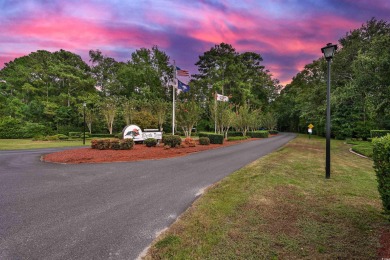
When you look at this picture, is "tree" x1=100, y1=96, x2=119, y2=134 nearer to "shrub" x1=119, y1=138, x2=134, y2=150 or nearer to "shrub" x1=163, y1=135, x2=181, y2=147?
"shrub" x1=119, y1=138, x2=134, y2=150

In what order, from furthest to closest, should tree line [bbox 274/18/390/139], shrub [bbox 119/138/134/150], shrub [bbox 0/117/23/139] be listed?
shrub [bbox 0/117/23/139] → shrub [bbox 119/138/134/150] → tree line [bbox 274/18/390/139]

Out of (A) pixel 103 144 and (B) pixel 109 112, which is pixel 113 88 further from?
(A) pixel 103 144

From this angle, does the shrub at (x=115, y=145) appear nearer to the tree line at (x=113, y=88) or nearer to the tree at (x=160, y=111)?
the tree line at (x=113, y=88)

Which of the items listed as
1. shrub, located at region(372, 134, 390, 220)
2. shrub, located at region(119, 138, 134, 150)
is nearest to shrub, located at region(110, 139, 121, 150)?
A: shrub, located at region(119, 138, 134, 150)

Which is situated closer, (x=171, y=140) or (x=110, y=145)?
(x=110, y=145)

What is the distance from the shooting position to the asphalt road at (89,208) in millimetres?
3307

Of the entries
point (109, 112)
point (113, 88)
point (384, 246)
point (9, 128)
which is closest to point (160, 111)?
point (109, 112)

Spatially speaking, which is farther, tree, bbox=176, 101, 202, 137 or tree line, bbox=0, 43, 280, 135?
tree line, bbox=0, 43, 280, 135

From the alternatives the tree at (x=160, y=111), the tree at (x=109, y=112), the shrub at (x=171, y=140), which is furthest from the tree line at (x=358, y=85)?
the tree at (x=109, y=112)

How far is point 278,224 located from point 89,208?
165 inches

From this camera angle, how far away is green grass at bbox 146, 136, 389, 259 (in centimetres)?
306

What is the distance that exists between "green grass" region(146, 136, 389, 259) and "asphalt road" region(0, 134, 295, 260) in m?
0.60

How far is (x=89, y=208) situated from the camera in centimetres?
494

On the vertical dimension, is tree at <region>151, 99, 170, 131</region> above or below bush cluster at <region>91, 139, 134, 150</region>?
above
